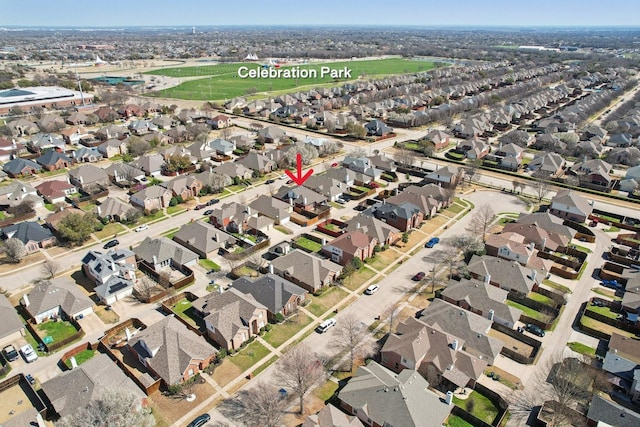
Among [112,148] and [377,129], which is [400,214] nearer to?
[377,129]

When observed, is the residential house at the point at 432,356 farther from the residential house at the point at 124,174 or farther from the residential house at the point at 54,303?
the residential house at the point at 124,174

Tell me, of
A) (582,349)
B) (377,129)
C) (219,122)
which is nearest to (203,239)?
(582,349)

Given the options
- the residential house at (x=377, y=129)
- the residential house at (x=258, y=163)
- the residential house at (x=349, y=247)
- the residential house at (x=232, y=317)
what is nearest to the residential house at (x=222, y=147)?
the residential house at (x=258, y=163)

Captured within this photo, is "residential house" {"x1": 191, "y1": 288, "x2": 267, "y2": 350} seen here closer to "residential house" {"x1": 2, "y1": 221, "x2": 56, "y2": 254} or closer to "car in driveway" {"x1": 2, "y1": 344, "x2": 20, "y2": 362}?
"car in driveway" {"x1": 2, "y1": 344, "x2": 20, "y2": 362}

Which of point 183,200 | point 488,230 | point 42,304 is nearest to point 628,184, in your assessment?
point 488,230

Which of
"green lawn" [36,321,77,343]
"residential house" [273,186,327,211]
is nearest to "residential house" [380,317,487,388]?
"residential house" [273,186,327,211]
